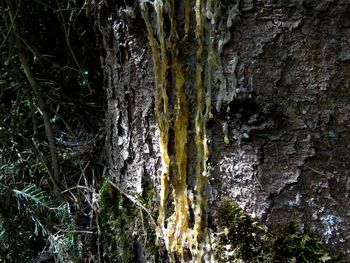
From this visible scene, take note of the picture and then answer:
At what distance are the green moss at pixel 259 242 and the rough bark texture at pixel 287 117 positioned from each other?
1 cm

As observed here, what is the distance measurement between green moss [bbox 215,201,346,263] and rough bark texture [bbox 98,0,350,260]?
1 centimetres

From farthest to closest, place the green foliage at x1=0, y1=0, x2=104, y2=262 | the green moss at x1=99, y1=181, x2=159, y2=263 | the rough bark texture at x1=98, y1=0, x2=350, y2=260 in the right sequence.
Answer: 1. the green foliage at x1=0, y1=0, x2=104, y2=262
2. the green moss at x1=99, y1=181, x2=159, y2=263
3. the rough bark texture at x1=98, y1=0, x2=350, y2=260

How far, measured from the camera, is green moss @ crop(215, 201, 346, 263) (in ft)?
2.15

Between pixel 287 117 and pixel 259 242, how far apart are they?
0.19 metres

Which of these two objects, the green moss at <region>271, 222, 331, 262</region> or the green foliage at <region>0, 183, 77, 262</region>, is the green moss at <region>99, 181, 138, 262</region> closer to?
the green foliage at <region>0, 183, 77, 262</region>

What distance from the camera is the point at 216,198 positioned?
2.34ft

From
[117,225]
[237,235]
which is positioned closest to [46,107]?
[117,225]

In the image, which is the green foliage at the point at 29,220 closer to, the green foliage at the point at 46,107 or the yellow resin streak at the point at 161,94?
the green foliage at the point at 46,107

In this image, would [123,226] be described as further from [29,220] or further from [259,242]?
[29,220]

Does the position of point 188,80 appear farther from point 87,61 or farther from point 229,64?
point 87,61

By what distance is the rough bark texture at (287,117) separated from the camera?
639 millimetres

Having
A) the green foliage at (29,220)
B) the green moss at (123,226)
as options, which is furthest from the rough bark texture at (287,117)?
the green foliage at (29,220)

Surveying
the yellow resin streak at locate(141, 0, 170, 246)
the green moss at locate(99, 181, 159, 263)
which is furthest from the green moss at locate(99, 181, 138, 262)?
the yellow resin streak at locate(141, 0, 170, 246)

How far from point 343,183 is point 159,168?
0.29 m
